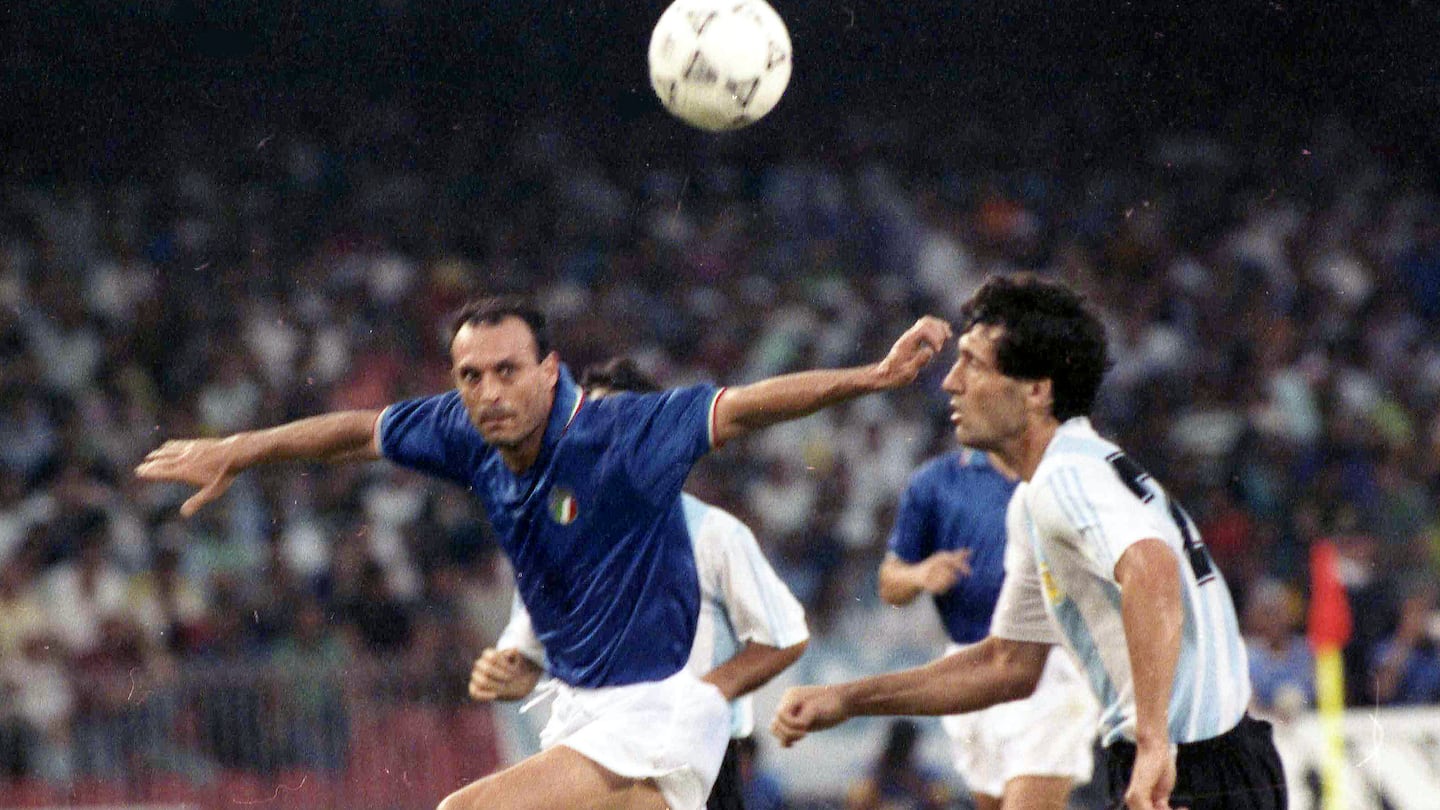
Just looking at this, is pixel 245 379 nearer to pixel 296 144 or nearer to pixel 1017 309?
pixel 296 144

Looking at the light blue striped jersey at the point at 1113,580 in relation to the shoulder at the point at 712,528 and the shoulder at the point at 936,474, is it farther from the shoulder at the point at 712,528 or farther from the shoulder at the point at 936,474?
the shoulder at the point at 936,474

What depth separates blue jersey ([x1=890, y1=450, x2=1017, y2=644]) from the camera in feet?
21.5

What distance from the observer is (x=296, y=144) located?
44.2 ft

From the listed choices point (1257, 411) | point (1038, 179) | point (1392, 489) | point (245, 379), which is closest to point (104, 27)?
point (245, 379)

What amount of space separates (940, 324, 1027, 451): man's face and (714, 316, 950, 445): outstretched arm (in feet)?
0.27

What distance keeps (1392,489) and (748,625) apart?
6.16 m

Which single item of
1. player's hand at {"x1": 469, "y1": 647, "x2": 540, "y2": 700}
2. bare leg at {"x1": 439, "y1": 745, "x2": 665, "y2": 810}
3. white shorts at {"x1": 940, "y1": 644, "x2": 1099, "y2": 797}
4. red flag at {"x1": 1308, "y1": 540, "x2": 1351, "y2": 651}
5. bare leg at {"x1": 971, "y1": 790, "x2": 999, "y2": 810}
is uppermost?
player's hand at {"x1": 469, "y1": 647, "x2": 540, "y2": 700}

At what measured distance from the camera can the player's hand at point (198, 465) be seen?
16.3ft

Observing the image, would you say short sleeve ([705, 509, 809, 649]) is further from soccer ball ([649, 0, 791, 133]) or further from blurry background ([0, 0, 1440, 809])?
blurry background ([0, 0, 1440, 809])

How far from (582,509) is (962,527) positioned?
2.08 meters

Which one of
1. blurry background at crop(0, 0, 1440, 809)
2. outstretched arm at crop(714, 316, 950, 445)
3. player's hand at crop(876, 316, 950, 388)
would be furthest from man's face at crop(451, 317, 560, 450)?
blurry background at crop(0, 0, 1440, 809)

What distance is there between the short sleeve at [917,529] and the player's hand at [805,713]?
7.58ft

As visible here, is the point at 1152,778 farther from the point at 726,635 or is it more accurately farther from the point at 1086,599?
the point at 726,635

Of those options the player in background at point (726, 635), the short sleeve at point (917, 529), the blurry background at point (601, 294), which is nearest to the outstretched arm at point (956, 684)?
the player in background at point (726, 635)
